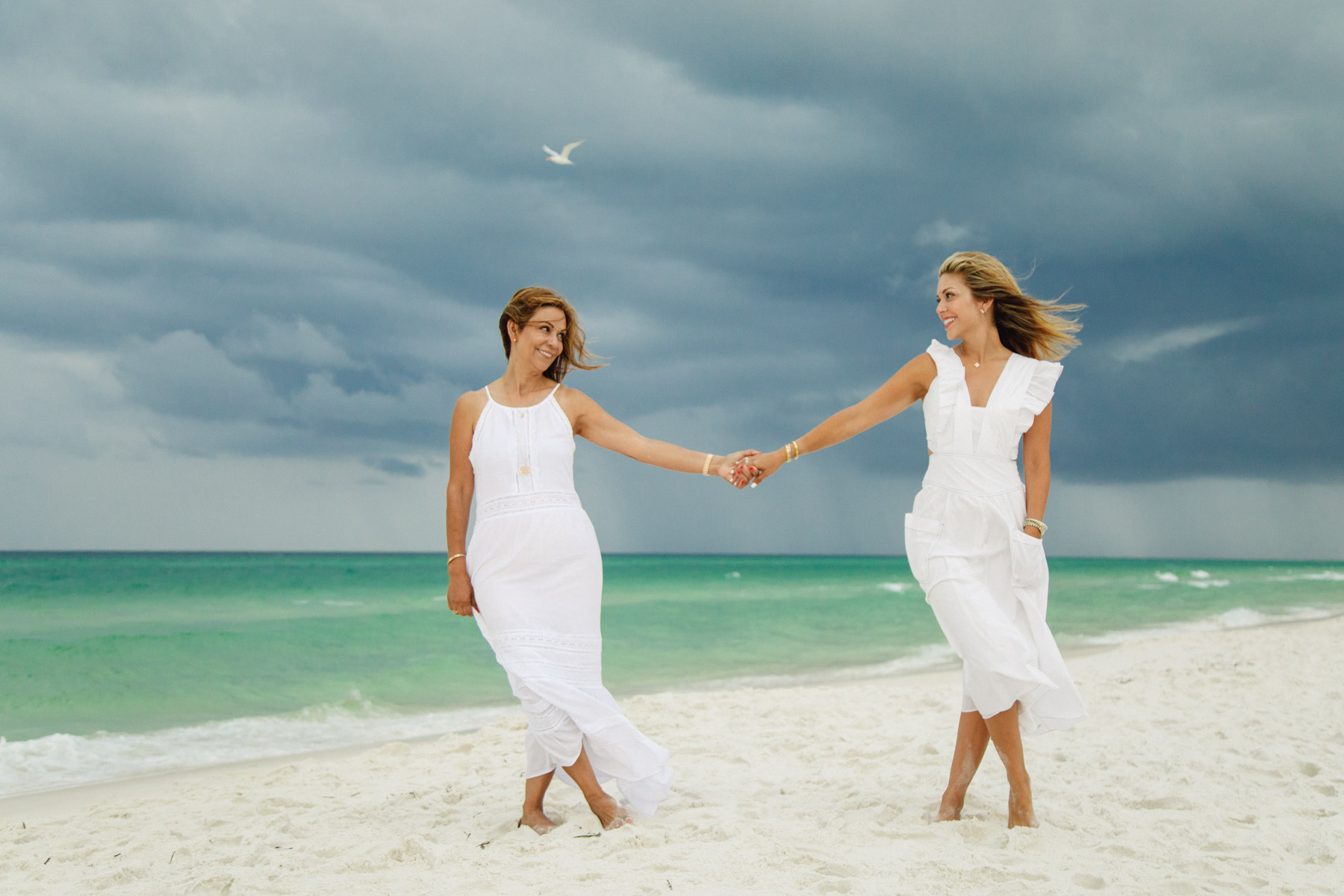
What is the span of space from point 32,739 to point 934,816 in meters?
9.32

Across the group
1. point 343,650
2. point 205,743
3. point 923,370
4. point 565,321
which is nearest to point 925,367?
point 923,370

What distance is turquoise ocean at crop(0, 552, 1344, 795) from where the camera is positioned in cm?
892

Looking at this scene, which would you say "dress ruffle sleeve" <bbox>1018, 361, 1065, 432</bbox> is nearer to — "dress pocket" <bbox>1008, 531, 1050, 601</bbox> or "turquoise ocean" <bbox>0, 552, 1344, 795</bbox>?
→ "dress pocket" <bbox>1008, 531, 1050, 601</bbox>

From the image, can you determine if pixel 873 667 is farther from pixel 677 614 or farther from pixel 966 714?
pixel 677 614

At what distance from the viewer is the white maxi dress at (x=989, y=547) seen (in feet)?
12.0

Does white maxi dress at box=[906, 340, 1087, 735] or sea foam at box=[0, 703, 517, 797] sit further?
sea foam at box=[0, 703, 517, 797]

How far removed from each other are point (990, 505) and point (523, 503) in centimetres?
211

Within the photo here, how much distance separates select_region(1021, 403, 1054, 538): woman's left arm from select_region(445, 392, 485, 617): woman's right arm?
8.50 ft

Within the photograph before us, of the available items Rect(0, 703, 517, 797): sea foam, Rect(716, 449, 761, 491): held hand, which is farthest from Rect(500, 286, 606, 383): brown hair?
Rect(0, 703, 517, 797): sea foam

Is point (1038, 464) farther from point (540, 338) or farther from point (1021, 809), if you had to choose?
point (540, 338)

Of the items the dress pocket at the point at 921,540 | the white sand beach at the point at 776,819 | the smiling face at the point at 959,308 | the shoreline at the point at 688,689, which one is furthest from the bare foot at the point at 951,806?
the shoreline at the point at 688,689

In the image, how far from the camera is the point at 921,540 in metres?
3.86

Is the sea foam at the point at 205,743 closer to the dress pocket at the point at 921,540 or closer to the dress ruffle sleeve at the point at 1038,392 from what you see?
the dress pocket at the point at 921,540

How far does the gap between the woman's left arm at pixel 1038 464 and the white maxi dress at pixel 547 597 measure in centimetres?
200
